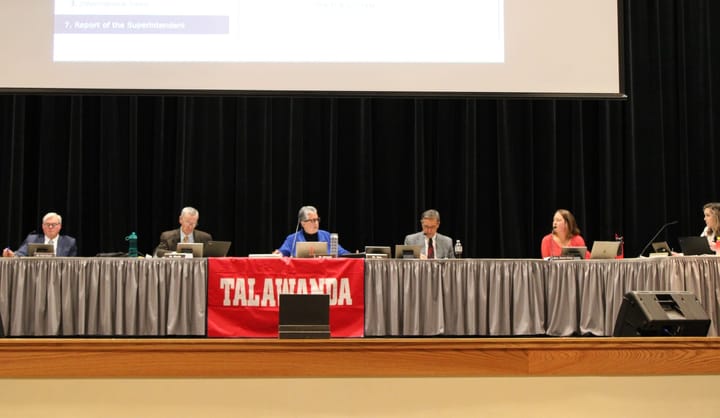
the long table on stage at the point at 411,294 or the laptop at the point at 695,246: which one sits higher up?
the laptop at the point at 695,246

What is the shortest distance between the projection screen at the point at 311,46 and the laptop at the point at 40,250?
1.22m

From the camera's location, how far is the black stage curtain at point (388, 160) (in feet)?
25.9

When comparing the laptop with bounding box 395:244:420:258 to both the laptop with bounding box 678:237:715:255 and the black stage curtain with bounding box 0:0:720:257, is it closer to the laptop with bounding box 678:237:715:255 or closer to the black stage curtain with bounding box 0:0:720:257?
the laptop with bounding box 678:237:715:255

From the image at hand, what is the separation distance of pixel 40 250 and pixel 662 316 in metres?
4.49

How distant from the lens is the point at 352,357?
176 centimetres

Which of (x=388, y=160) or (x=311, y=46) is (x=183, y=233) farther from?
(x=388, y=160)

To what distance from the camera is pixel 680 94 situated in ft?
27.0

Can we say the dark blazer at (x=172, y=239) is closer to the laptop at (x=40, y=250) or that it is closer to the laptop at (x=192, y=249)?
the laptop at (x=192, y=249)

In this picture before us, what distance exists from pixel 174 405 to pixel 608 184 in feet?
23.4

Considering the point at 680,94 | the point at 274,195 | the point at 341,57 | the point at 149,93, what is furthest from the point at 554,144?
the point at 149,93

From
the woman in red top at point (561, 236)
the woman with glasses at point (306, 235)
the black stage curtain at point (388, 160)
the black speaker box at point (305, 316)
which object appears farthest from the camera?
the black stage curtain at point (388, 160)

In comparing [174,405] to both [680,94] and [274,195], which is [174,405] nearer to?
[274,195]

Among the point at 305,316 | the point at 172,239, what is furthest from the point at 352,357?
the point at 172,239

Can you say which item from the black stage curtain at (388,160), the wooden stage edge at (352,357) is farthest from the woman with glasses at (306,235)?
the wooden stage edge at (352,357)
